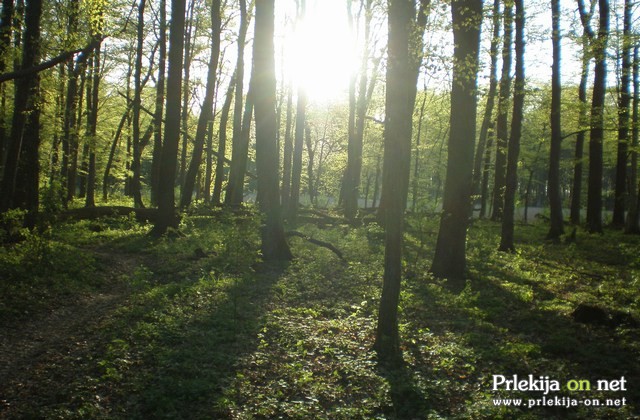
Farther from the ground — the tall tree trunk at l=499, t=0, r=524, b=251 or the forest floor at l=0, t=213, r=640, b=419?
the tall tree trunk at l=499, t=0, r=524, b=251

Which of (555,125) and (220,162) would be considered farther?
(220,162)

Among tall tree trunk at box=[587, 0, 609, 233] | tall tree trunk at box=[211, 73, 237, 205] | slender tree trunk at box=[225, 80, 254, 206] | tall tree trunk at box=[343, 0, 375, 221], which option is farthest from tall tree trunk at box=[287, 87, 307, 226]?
tall tree trunk at box=[587, 0, 609, 233]

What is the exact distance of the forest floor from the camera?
5215 millimetres

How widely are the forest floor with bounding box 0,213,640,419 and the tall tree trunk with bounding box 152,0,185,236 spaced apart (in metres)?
2.57

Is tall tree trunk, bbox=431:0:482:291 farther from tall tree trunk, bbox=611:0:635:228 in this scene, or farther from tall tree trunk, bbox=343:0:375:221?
tall tree trunk, bbox=611:0:635:228

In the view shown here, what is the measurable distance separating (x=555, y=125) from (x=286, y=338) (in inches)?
594

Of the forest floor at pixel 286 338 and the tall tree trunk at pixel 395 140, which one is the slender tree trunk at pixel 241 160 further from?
the tall tree trunk at pixel 395 140

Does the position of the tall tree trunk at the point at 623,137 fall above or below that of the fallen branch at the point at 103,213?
above

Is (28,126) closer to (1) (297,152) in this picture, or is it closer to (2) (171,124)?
(2) (171,124)

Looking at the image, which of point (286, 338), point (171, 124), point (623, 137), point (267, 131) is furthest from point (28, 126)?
point (623, 137)

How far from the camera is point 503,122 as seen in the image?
76.4ft

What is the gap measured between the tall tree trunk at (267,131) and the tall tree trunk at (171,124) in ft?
12.1

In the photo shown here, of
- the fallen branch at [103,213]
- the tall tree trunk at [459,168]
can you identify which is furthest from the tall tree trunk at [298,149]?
the tall tree trunk at [459,168]

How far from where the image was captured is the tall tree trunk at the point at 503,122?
15.4 m
